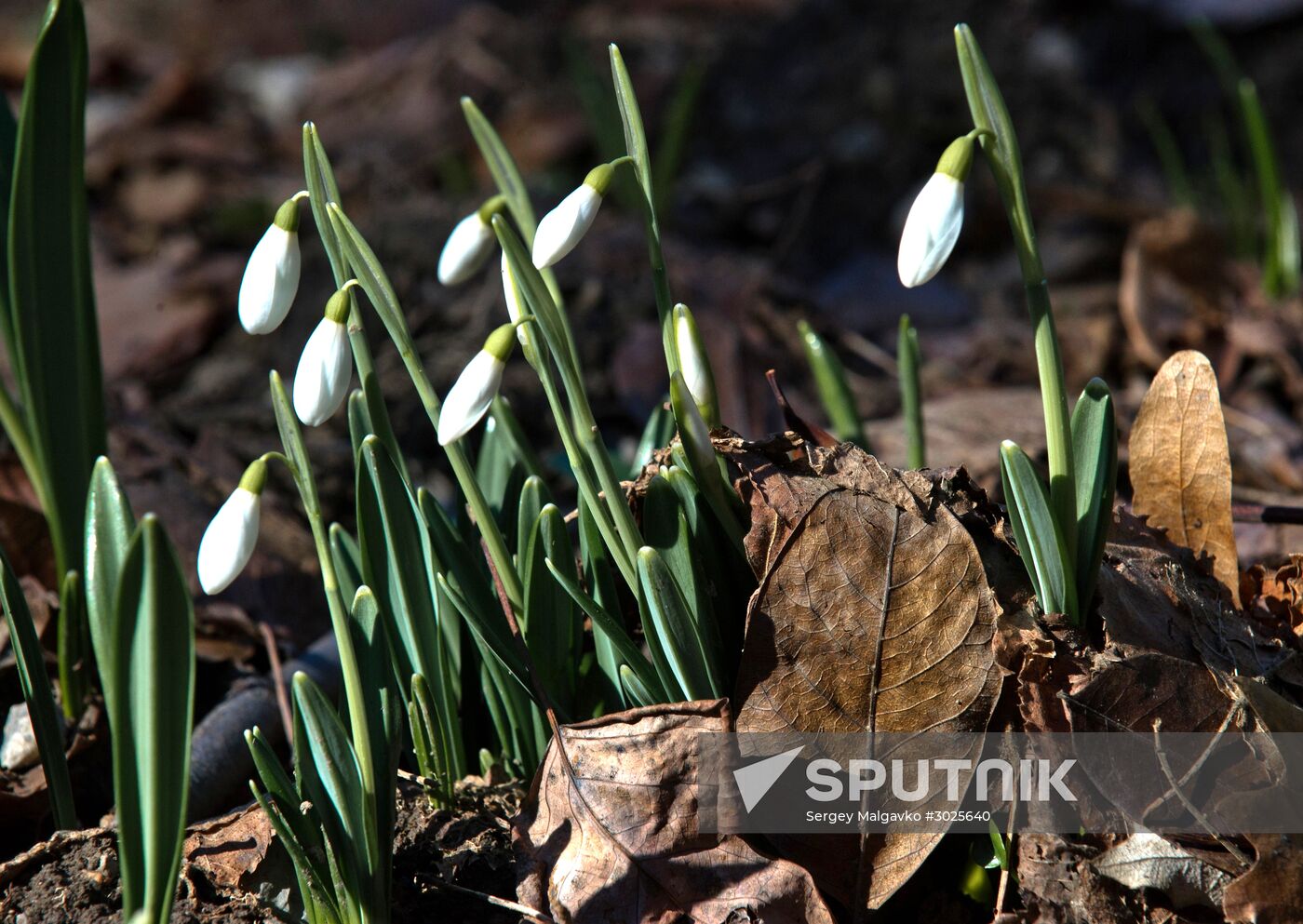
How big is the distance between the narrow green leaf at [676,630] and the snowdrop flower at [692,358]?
0.68 feet

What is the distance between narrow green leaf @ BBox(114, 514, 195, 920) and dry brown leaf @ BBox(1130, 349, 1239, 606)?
1197 millimetres

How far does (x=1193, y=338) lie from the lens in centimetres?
320

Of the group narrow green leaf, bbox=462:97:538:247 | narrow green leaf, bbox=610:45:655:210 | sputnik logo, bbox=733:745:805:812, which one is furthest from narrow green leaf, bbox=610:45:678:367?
sputnik logo, bbox=733:745:805:812

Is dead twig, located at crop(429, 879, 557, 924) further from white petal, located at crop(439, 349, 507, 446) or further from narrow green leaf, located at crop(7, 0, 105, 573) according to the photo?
narrow green leaf, located at crop(7, 0, 105, 573)

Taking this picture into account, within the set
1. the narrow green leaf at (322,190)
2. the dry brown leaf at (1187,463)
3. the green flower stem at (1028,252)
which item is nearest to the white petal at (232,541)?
the narrow green leaf at (322,190)

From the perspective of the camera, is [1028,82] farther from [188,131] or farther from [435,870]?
[435,870]

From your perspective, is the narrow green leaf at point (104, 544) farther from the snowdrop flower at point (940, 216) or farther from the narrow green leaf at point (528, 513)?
the snowdrop flower at point (940, 216)

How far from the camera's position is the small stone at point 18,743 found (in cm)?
151

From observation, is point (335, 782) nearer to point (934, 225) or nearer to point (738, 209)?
point (934, 225)

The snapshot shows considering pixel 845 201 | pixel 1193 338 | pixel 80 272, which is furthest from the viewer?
pixel 845 201

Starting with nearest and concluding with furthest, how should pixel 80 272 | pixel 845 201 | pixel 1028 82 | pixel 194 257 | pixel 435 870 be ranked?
1. pixel 435 870
2. pixel 80 272
3. pixel 194 257
4. pixel 845 201
5. pixel 1028 82

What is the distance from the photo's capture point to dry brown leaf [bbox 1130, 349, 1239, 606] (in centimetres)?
145

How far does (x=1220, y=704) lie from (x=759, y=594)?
1.61 feet

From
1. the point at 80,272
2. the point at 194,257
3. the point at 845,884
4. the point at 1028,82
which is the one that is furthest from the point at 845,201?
the point at 845,884
